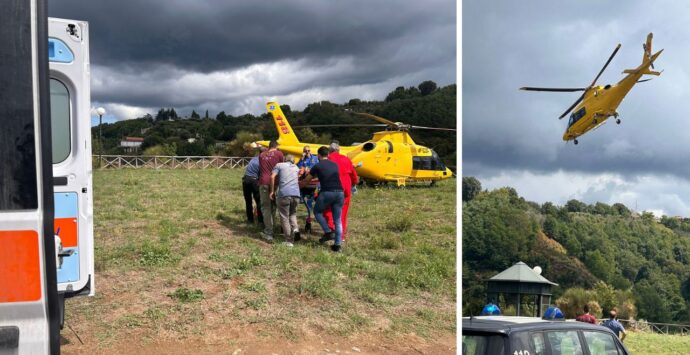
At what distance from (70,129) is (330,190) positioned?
3201 millimetres

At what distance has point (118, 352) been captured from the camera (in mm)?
4445

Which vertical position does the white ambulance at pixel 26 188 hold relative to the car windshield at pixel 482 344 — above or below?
above

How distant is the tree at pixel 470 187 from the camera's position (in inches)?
213

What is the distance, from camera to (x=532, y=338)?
3.05m

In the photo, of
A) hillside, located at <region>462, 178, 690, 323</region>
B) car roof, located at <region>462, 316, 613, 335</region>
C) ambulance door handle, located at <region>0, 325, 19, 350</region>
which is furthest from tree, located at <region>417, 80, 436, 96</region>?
ambulance door handle, located at <region>0, 325, 19, 350</region>

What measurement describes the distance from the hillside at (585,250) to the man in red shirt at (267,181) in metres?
2.19

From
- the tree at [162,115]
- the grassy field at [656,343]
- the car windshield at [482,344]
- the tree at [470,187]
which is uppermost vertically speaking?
the tree at [162,115]

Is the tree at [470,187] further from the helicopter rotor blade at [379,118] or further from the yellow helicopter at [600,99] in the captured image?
the helicopter rotor blade at [379,118]

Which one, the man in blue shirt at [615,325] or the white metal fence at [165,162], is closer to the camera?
the man in blue shirt at [615,325]

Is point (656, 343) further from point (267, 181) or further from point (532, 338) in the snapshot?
point (267, 181)

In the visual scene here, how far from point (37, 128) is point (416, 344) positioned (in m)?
3.76

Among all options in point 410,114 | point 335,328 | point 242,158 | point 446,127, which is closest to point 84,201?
point 335,328

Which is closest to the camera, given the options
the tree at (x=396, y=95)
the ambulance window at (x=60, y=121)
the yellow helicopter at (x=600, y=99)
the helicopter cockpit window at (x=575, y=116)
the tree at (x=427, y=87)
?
the ambulance window at (x=60, y=121)

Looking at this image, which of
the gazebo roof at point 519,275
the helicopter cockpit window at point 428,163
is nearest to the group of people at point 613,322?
the gazebo roof at point 519,275
